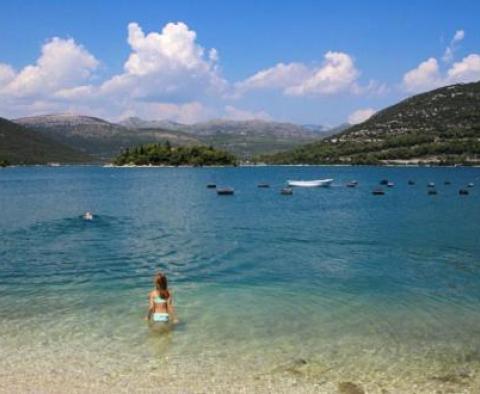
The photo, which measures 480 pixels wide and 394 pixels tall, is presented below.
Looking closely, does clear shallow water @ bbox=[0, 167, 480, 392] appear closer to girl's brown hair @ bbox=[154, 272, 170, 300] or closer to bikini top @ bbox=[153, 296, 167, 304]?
bikini top @ bbox=[153, 296, 167, 304]

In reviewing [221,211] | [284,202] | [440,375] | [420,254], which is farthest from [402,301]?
[284,202]

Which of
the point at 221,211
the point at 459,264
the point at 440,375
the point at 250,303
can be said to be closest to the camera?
the point at 440,375

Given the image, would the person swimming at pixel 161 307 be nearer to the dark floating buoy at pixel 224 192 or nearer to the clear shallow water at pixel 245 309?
the clear shallow water at pixel 245 309

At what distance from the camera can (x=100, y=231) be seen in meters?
49.1

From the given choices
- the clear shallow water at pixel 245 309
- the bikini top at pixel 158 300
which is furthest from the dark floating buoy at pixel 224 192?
the bikini top at pixel 158 300

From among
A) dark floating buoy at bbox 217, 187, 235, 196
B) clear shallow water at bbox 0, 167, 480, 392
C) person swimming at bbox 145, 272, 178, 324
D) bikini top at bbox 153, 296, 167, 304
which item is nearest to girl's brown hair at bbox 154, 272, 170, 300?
person swimming at bbox 145, 272, 178, 324

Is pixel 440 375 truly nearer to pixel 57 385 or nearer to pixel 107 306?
pixel 57 385

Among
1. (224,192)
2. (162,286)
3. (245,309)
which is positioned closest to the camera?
(162,286)

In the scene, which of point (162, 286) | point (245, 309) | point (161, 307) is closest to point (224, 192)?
point (245, 309)

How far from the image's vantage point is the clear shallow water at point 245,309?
15242 mm

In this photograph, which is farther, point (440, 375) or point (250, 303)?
point (250, 303)

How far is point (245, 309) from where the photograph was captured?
22250 millimetres

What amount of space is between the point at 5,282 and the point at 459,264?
25.3 metres

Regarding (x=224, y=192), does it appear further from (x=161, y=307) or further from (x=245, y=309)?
(x=161, y=307)
